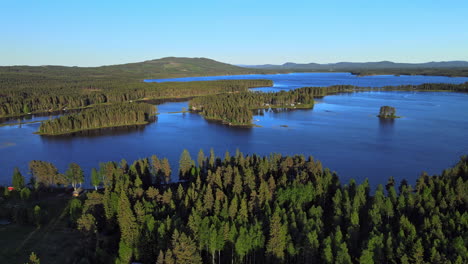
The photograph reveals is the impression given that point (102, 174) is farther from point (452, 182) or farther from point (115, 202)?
point (452, 182)

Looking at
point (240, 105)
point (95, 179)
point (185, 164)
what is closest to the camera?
point (95, 179)

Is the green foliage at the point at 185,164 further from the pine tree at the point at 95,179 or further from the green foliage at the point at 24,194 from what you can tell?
the green foliage at the point at 24,194

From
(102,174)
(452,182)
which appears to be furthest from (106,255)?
(452,182)

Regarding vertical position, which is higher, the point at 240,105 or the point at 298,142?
the point at 240,105

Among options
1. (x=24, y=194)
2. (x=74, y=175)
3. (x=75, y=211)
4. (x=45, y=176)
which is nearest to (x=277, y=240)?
(x=75, y=211)

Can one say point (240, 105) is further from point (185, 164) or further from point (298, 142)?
point (185, 164)

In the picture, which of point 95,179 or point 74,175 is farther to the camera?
point 74,175

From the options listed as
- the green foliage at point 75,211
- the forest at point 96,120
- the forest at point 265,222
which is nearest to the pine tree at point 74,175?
the forest at point 265,222
